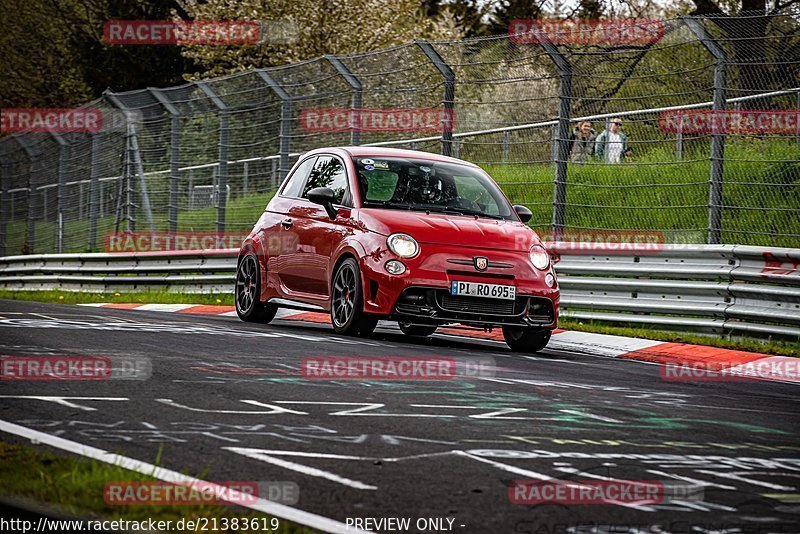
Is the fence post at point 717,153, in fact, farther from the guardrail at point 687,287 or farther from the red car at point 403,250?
the red car at point 403,250

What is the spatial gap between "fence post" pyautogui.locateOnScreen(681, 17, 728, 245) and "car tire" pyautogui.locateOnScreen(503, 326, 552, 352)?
2.38 metres

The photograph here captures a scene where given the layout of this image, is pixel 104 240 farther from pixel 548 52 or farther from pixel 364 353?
pixel 364 353

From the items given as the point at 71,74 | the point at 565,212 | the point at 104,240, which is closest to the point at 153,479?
the point at 565,212

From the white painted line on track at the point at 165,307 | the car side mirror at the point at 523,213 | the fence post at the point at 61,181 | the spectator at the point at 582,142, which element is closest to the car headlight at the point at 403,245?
the car side mirror at the point at 523,213

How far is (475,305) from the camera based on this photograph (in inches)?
434

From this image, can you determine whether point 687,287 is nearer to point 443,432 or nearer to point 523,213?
point 523,213

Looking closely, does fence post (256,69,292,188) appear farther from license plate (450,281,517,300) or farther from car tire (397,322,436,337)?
license plate (450,281,517,300)

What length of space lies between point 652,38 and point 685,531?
1034 centimetres

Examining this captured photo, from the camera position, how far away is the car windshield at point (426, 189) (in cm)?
1197

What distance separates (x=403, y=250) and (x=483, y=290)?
754mm

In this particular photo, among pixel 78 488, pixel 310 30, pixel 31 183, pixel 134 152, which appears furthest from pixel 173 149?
pixel 78 488

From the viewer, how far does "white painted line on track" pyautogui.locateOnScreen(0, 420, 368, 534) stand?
14.1ft

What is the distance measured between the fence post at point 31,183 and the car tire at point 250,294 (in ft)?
60.7

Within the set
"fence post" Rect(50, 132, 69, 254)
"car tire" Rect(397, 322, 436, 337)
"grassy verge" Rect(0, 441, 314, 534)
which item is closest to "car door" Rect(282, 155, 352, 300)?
"car tire" Rect(397, 322, 436, 337)
